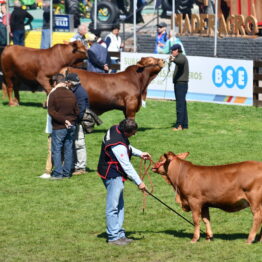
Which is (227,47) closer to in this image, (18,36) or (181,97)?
(18,36)

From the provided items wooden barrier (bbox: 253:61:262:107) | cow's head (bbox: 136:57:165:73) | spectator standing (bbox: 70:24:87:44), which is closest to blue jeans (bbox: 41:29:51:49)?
spectator standing (bbox: 70:24:87:44)

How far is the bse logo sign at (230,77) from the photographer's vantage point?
25.2m

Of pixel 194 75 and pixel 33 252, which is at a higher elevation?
pixel 194 75

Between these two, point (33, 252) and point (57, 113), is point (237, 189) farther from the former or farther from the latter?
point (57, 113)

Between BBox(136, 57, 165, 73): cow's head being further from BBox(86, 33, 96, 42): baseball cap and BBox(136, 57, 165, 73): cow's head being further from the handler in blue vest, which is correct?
the handler in blue vest

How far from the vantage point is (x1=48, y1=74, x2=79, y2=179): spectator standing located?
1669 centimetres

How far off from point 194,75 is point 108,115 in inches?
129

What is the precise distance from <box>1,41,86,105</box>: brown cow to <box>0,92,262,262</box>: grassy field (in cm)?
110

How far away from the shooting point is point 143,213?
48.1 feet

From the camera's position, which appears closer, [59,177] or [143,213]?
[143,213]

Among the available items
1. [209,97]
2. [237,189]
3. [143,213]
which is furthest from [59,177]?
[209,97]

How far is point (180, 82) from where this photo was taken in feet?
72.0

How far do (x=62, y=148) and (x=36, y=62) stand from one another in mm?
8472

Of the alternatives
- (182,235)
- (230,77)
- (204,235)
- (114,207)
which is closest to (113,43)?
(230,77)
